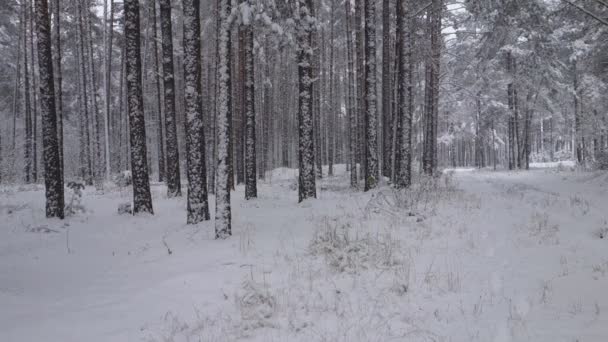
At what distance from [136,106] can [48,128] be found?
230 cm

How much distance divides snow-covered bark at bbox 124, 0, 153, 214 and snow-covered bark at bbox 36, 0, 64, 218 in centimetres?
192

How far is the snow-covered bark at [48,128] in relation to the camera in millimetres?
10156

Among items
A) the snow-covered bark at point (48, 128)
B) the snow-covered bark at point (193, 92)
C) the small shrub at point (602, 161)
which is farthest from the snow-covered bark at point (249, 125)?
the small shrub at point (602, 161)

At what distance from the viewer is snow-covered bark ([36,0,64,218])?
33.3 feet

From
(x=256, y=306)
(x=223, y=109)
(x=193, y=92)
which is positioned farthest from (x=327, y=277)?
(x=193, y=92)

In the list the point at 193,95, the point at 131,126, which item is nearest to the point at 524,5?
the point at 193,95

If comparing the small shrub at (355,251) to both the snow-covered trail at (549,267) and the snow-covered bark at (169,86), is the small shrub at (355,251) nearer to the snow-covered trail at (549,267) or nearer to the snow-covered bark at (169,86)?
the snow-covered trail at (549,267)

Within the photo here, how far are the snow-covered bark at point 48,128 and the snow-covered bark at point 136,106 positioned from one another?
6.29ft

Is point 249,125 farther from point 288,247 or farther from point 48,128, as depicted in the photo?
point 288,247

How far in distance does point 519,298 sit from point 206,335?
3.80m

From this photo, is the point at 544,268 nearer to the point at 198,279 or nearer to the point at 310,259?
the point at 310,259

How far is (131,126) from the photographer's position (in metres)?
10.7

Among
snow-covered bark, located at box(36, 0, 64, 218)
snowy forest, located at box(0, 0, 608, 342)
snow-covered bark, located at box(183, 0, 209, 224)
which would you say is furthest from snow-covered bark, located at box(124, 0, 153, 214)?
snow-covered bark, located at box(183, 0, 209, 224)

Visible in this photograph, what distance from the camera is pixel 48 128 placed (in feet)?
33.7
